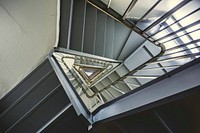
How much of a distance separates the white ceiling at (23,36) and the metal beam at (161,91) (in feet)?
5.78

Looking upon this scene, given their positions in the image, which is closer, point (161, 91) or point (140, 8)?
point (161, 91)

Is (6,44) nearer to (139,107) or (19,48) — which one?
(19,48)

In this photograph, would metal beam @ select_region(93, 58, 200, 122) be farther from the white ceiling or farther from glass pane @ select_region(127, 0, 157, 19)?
the white ceiling

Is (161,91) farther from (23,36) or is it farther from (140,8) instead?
(23,36)

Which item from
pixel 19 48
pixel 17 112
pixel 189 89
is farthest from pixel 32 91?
pixel 189 89

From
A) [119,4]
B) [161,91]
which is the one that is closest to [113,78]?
[119,4]

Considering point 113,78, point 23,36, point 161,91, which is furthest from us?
point 113,78

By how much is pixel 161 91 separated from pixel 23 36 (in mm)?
2608

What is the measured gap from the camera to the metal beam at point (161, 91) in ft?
2.38

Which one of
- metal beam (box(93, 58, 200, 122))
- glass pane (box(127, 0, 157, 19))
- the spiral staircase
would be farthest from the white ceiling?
metal beam (box(93, 58, 200, 122))

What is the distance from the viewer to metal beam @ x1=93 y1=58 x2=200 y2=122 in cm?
73

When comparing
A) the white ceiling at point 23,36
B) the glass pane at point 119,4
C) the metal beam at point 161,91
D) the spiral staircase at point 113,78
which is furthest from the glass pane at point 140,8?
the metal beam at point 161,91

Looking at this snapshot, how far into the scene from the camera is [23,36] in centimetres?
299

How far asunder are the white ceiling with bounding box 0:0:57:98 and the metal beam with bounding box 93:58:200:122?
1.76 meters
